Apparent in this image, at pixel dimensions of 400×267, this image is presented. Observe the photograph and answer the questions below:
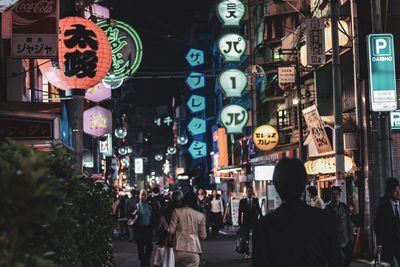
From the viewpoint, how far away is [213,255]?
2252cm

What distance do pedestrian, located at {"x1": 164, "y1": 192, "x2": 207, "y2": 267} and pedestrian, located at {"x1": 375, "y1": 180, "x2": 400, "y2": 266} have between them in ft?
9.46

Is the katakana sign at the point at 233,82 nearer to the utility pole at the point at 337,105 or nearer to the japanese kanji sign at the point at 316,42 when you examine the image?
the japanese kanji sign at the point at 316,42

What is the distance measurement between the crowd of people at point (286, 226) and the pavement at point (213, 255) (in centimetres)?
78

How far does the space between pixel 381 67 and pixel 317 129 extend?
7.59 metres

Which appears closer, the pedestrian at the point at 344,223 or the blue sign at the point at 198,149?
the pedestrian at the point at 344,223

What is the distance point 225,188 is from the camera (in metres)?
62.1

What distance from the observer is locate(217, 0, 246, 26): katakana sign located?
1443 inches

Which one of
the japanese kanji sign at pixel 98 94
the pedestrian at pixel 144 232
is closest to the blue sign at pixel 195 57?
the japanese kanji sign at pixel 98 94

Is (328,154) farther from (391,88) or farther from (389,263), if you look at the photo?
(389,263)

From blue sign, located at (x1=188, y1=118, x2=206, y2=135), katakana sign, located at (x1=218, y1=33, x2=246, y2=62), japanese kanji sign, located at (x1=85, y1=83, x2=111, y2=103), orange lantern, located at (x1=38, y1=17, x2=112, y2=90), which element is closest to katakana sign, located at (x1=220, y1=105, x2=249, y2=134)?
katakana sign, located at (x1=218, y1=33, x2=246, y2=62)

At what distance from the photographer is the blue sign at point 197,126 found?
70.8 meters

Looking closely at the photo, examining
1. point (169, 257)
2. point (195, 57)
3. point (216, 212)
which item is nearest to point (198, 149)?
point (195, 57)

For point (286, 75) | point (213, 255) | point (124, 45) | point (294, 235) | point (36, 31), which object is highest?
point (286, 75)

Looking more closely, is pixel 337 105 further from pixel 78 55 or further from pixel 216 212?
pixel 216 212
